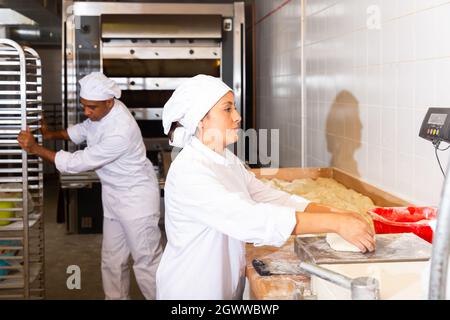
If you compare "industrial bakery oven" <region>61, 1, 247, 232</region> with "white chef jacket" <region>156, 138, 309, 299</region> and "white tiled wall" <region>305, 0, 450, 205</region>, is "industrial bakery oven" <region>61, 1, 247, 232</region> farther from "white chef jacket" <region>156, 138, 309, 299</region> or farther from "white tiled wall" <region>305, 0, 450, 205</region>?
"white chef jacket" <region>156, 138, 309, 299</region>

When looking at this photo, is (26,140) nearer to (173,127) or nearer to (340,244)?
(173,127)

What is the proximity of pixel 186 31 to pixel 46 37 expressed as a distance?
511 cm

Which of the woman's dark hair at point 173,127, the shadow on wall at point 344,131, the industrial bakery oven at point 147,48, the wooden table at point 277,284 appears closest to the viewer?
the wooden table at point 277,284

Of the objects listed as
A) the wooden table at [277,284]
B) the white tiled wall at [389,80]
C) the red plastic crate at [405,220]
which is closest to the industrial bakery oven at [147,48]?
the white tiled wall at [389,80]

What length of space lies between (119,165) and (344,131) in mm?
1408

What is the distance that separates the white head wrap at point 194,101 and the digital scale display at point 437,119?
0.79 metres

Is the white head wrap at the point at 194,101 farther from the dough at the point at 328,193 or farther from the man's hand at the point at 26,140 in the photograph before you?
the man's hand at the point at 26,140

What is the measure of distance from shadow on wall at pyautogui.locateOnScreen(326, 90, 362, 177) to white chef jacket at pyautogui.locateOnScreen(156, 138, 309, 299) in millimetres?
1508

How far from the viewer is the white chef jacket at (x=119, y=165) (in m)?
3.89

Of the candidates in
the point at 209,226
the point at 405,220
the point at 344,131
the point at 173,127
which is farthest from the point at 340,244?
the point at 344,131

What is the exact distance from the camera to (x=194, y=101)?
2.03 metres

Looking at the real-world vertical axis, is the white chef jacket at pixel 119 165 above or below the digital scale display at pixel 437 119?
below

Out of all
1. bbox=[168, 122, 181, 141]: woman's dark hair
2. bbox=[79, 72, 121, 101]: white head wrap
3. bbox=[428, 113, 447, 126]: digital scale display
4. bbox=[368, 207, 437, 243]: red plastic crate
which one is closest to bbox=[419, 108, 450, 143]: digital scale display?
bbox=[428, 113, 447, 126]: digital scale display

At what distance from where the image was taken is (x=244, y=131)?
5.88 m
